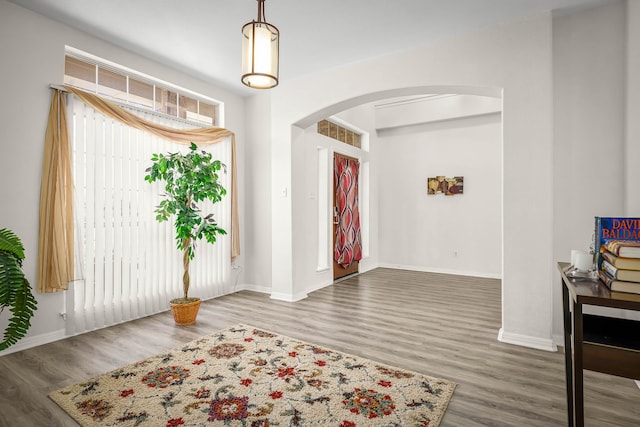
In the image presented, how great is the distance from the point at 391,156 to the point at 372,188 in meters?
0.79

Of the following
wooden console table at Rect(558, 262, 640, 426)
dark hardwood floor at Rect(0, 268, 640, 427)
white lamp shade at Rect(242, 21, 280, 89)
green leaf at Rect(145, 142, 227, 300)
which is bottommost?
dark hardwood floor at Rect(0, 268, 640, 427)

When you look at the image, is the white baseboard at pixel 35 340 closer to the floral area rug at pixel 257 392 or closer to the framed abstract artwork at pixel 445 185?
the floral area rug at pixel 257 392

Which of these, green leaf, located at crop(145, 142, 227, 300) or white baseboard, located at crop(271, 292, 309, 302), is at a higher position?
green leaf, located at crop(145, 142, 227, 300)

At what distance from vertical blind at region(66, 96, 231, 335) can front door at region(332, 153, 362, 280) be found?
2390 millimetres

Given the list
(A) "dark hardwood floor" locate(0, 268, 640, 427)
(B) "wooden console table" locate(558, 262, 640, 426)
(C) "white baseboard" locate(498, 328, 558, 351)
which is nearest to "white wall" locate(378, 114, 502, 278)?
(A) "dark hardwood floor" locate(0, 268, 640, 427)

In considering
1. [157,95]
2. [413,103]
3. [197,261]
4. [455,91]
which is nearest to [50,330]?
[197,261]

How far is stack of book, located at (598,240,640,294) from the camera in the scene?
1.28 m

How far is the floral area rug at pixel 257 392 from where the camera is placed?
187 centimetres

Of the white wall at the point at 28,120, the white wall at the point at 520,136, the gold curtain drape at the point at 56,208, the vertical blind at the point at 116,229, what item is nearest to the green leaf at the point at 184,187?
the vertical blind at the point at 116,229

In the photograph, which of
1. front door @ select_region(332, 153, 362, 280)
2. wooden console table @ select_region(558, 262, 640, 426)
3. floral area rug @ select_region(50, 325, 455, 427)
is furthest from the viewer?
front door @ select_region(332, 153, 362, 280)

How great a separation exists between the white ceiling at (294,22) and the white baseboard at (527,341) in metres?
2.83

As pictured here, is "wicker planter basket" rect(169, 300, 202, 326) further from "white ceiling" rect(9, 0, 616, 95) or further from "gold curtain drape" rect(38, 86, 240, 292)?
"white ceiling" rect(9, 0, 616, 95)

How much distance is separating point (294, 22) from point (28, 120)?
2.47 meters

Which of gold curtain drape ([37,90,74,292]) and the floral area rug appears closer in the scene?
the floral area rug
